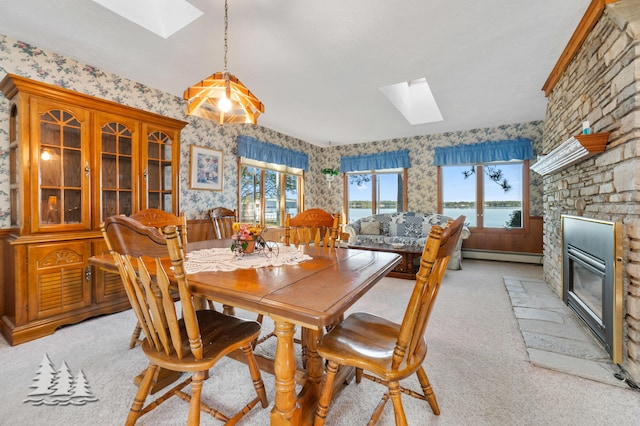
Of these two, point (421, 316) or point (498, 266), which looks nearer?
point (421, 316)

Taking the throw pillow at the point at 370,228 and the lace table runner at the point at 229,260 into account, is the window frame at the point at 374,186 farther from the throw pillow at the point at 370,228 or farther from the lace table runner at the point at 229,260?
the lace table runner at the point at 229,260

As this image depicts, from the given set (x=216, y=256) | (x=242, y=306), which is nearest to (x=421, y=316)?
(x=242, y=306)

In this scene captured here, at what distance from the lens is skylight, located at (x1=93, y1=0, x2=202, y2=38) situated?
203 centimetres

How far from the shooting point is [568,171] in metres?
2.73

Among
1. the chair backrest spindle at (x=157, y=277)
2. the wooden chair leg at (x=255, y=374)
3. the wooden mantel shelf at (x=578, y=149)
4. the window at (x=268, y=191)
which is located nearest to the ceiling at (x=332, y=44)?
the wooden mantel shelf at (x=578, y=149)

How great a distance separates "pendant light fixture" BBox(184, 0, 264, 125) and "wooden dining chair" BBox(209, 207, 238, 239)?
1.87 m

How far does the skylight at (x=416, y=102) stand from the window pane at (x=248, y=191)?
2.66 meters

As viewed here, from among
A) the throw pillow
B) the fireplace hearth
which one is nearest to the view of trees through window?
the throw pillow

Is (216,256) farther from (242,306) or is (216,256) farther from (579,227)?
(579,227)

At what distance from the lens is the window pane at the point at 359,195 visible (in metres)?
6.54

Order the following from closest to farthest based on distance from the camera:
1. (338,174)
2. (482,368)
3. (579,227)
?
(482,368)
(579,227)
(338,174)

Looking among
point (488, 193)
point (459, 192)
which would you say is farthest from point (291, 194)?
point (488, 193)

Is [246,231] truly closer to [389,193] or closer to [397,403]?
[397,403]

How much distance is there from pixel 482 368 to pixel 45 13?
13.0ft
